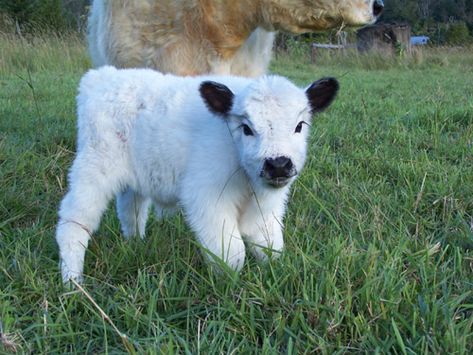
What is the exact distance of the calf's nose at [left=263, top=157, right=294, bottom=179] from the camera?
→ 2.46 meters

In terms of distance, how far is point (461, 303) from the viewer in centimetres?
230

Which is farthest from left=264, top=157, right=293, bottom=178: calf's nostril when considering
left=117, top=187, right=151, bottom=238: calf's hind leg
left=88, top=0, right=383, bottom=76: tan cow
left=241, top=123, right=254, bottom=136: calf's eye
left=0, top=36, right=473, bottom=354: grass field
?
left=88, top=0, right=383, bottom=76: tan cow

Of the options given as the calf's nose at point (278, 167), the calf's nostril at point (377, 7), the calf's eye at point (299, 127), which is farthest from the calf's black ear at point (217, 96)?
the calf's nostril at point (377, 7)

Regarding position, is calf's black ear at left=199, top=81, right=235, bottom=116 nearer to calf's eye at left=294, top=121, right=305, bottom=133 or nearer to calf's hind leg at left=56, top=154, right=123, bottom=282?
calf's eye at left=294, top=121, right=305, bottom=133

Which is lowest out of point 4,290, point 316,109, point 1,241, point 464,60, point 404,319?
point 464,60

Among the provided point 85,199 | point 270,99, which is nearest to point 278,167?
point 270,99

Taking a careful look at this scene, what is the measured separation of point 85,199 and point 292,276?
1.21m

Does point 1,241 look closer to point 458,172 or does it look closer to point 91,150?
point 91,150

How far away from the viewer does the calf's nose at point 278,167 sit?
96.7 inches

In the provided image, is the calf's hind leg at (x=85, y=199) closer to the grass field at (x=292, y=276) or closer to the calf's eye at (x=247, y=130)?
the grass field at (x=292, y=276)

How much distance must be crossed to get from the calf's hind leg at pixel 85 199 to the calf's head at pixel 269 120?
70cm

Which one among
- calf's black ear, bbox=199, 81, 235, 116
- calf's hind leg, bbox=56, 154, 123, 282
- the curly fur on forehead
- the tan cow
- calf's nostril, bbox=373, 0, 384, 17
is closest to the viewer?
the curly fur on forehead

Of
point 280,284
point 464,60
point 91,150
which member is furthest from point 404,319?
point 464,60

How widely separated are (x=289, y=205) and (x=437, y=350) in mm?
1809
